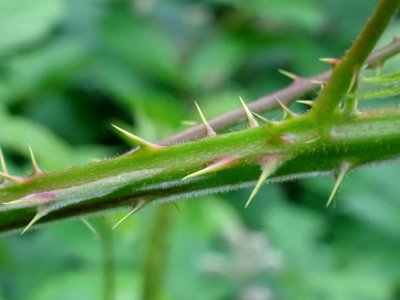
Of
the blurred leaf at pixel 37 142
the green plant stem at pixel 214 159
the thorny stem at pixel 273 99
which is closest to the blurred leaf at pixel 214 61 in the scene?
the blurred leaf at pixel 37 142

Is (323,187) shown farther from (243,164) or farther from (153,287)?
(243,164)

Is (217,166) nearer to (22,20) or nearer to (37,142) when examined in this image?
(37,142)

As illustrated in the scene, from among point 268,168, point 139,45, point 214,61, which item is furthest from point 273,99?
point 139,45

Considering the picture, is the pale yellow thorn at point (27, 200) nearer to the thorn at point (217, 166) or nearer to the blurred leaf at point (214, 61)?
the thorn at point (217, 166)

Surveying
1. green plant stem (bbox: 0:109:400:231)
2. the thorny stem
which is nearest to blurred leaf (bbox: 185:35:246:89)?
the thorny stem

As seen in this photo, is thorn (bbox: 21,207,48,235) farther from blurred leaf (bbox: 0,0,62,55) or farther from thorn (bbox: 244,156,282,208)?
blurred leaf (bbox: 0,0,62,55)

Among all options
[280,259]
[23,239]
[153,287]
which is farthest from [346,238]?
[153,287]
